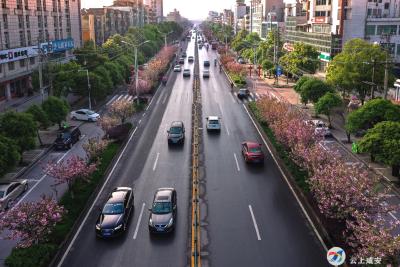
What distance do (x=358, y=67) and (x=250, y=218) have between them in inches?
1528

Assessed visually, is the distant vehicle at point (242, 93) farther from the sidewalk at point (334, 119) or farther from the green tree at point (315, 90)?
the green tree at point (315, 90)

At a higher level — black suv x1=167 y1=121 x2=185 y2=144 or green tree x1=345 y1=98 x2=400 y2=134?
green tree x1=345 y1=98 x2=400 y2=134

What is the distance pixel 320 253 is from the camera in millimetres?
24625

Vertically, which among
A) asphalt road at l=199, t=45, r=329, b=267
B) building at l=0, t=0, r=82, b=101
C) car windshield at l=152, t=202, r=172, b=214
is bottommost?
asphalt road at l=199, t=45, r=329, b=267

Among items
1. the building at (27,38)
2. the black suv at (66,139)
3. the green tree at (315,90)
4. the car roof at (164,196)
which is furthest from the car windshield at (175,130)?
the building at (27,38)

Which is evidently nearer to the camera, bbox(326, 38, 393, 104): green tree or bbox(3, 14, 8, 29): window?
bbox(326, 38, 393, 104): green tree

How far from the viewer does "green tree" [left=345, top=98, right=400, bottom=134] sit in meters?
40.8

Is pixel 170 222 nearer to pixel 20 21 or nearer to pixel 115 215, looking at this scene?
pixel 115 215

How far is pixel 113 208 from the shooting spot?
27.7 metres

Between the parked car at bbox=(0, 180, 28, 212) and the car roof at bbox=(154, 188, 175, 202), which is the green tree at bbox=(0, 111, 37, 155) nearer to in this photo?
the parked car at bbox=(0, 180, 28, 212)

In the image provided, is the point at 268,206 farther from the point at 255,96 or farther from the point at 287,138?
the point at 255,96

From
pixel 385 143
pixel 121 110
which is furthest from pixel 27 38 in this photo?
pixel 385 143

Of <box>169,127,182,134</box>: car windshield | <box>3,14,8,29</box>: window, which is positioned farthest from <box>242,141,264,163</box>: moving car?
<box>3,14,8,29</box>: window

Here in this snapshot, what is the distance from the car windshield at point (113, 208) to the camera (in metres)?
27.5
